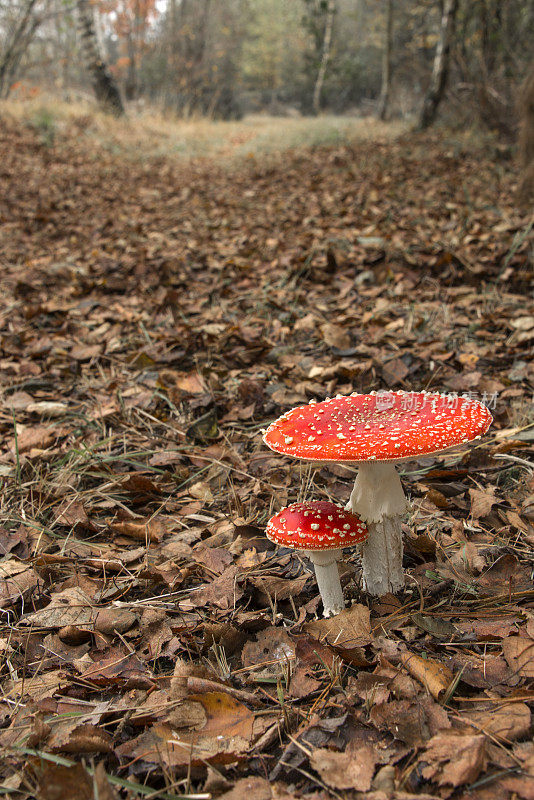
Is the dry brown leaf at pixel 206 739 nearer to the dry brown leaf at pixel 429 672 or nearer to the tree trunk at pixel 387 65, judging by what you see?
the dry brown leaf at pixel 429 672

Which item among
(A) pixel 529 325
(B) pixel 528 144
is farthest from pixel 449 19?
(A) pixel 529 325

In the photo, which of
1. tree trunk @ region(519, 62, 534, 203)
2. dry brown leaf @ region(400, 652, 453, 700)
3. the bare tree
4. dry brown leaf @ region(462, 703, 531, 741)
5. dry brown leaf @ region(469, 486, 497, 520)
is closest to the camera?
dry brown leaf @ region(462, 703, 531, 741)

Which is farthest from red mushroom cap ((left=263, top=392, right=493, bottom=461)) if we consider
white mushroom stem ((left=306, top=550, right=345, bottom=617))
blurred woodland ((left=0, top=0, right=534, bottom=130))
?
blurred woodland ((left=0, top=0, right=534, bottom=130))

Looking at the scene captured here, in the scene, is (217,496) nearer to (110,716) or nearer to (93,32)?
(110,716)

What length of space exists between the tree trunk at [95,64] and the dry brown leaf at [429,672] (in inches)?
710

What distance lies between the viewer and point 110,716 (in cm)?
185

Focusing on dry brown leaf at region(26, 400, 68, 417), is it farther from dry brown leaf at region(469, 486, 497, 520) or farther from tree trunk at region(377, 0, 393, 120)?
tree trunk at region(377, 0, 393, 120)

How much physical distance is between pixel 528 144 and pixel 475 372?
4461 mm

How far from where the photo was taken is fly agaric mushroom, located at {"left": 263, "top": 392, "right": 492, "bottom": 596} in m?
1.84

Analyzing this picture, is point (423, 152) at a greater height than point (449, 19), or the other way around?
point (449, 19)

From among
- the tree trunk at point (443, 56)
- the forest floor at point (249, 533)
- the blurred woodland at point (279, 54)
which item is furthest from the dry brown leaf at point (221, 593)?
the tree trunk at point (443, 56)

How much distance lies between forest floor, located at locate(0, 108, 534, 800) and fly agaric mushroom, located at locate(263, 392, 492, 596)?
23 cm

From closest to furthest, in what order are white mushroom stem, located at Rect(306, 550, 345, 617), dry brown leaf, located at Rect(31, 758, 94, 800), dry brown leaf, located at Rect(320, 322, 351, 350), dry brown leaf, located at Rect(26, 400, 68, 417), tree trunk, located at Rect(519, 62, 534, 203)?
dry brown leaf, located at Rect(31, 758, 94, 800) → white mushroom stem, located at Rect(306, 550, 345, 617) → dry brown leaf, located at Rect(26, 400, 68, 417) → dry brown leaf, located at Rect(320, 322, 351, 350) → tree trunk, located at Rect(519, 62, 534, 203)

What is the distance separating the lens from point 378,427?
1.96m
